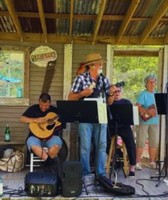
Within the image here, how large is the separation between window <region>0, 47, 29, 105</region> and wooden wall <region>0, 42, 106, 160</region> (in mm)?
104

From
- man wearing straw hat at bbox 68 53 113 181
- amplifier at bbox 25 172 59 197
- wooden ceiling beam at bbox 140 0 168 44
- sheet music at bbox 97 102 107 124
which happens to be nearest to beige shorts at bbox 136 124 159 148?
man wearing straw hat at bbox 68 53 113 181

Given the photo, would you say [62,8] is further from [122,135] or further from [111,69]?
[122,135]

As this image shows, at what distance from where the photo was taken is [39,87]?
5910mm

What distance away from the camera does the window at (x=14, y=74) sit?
5.86m

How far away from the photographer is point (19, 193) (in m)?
3.81

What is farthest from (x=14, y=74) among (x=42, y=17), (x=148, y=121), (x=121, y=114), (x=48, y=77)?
(x=148, y=121)

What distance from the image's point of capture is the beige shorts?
5398mm

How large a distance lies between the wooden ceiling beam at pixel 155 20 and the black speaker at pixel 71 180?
239 centimetres

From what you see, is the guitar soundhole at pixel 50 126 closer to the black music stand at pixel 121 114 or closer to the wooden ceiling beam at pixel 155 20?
the black music stand at pixel 121 114

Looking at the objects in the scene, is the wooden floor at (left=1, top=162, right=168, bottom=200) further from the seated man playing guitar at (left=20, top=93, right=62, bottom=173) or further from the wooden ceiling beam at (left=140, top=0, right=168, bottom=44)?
the wooden ceiling beam at (left=140, top=0, right=168, bottom=44)

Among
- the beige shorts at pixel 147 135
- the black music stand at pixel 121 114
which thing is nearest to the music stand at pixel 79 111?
the black music stand at pixel 121 114

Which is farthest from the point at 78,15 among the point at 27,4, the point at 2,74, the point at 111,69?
the point at 2,74

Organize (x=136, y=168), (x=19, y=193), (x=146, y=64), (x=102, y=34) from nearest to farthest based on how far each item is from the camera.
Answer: (x=19, y=193)
(x=136, y=168)
(x=102, y=34)
(x=146, y=64)

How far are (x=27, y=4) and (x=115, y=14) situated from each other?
1297 mm
